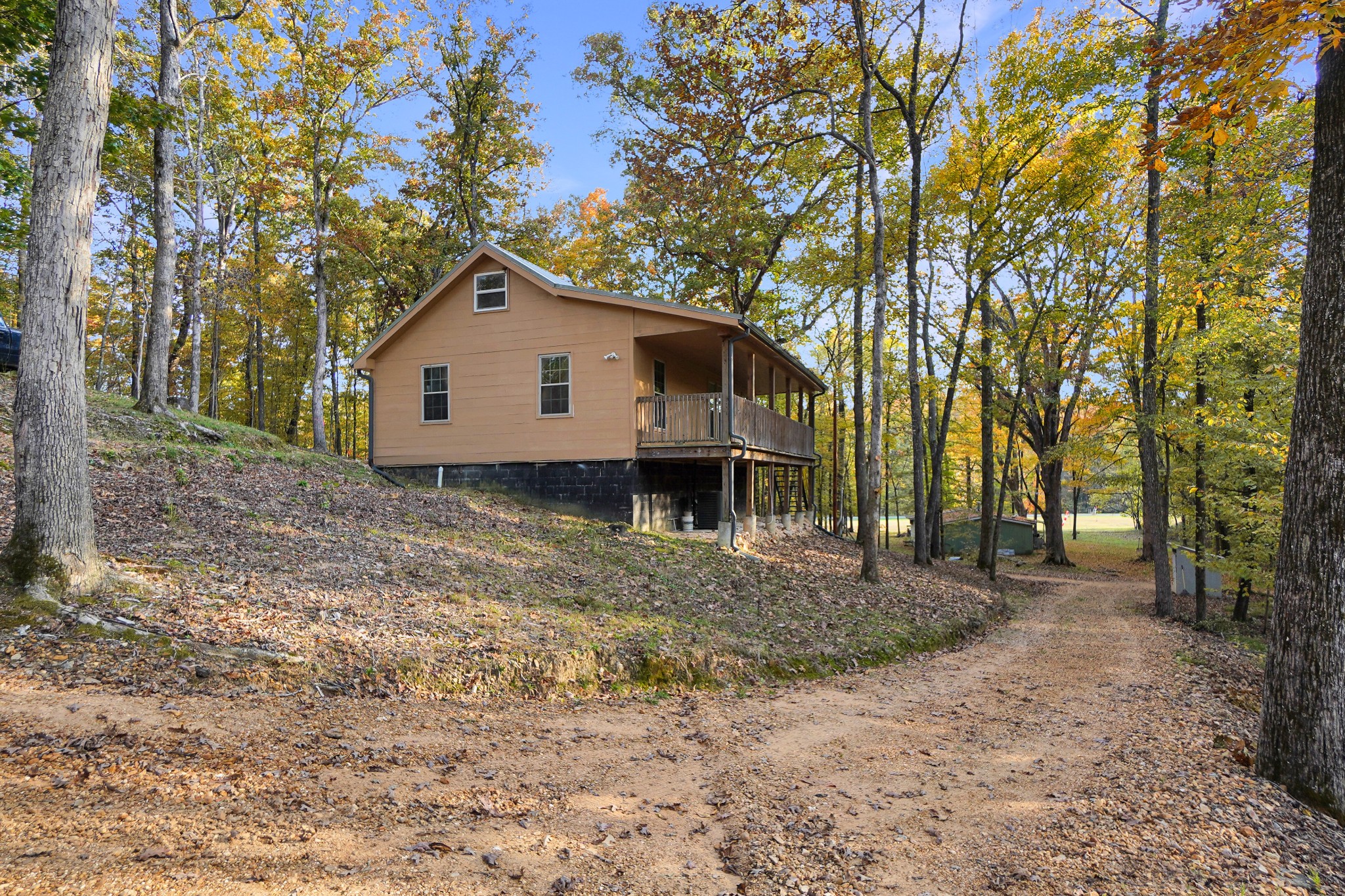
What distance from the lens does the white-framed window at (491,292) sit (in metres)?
16.6

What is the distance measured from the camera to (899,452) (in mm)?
40156

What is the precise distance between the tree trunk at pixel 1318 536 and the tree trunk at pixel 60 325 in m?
9.78

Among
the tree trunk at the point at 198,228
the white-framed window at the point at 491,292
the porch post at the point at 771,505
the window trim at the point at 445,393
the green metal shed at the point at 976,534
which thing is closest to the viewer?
the white-framed window at the point at 491,292

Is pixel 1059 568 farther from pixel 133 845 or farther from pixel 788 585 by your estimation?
pixel 133 845

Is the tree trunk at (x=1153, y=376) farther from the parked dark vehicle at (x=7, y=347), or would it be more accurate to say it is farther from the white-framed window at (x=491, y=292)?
the parked dark vehicle at (x=7, y=347)

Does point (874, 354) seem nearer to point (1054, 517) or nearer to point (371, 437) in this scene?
point (371, 437)

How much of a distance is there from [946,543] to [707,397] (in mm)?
21712

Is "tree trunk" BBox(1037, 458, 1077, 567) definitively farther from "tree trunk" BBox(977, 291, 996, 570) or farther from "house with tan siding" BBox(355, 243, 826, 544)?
"house with tan siding" BBox(355, 243, 826, 544)

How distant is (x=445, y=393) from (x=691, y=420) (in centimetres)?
661

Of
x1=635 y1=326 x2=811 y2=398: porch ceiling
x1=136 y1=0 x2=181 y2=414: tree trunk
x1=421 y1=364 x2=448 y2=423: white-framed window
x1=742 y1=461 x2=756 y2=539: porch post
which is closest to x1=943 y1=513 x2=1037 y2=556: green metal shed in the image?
x1=635 y1=326 x2=811 y2=398: porch ceiling

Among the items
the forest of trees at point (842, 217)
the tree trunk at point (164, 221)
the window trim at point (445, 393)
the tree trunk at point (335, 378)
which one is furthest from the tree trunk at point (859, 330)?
the tree trunk at point (335, 378)

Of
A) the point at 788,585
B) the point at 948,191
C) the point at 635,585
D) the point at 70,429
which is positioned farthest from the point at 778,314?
the point at 70,429

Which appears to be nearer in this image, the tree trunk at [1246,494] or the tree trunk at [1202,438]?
the tree trunk at [1246,494]

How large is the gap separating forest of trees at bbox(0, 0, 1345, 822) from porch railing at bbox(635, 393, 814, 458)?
3059mm
